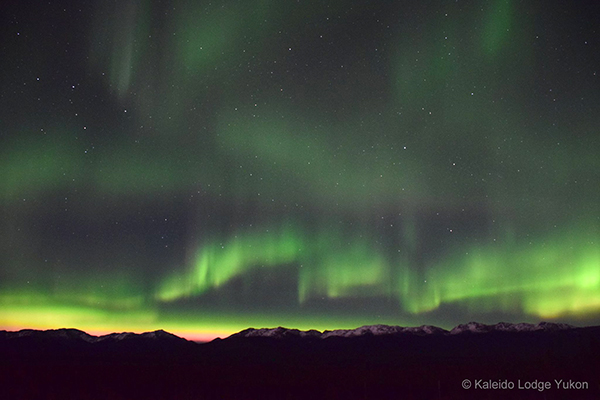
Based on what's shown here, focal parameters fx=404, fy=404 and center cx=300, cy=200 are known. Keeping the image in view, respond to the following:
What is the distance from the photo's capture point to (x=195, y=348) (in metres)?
172

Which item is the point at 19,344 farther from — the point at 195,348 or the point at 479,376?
the point at 479,376

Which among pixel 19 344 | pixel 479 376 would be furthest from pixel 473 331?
pixel 19 344

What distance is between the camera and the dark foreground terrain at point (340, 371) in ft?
210

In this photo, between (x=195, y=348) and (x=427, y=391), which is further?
(x=195, y=348)

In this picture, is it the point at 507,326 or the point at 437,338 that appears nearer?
the point at 437,338

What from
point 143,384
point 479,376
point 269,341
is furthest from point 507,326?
point 143,384

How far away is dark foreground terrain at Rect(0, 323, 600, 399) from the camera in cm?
6394

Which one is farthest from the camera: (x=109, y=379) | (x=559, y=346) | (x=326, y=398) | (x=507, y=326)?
(x=507, y=326)

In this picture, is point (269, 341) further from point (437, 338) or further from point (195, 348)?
point (437, 338)

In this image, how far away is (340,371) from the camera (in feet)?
347

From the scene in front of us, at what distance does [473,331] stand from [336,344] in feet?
199

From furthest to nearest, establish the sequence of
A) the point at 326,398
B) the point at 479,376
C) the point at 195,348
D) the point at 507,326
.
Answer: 1. the point at 507,326
2. the point at 195,348
3. the point at 479,376
4. the point at 326,398

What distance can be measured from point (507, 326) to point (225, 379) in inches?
6314

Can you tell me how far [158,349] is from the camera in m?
180
